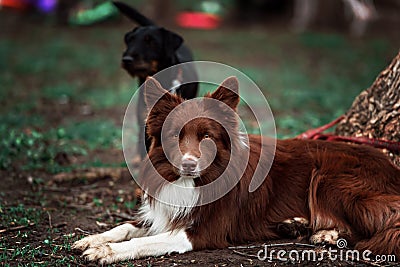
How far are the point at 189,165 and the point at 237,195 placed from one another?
A: 2.06 ft

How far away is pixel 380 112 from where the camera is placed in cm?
558

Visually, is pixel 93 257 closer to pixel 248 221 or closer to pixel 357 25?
pixel 248 221

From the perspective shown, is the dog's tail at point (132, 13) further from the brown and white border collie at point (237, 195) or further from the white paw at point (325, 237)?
the white paw at point (325, 237)

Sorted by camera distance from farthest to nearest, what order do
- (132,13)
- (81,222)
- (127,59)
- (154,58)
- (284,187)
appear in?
1. (132,13)
2. (154,58)
3. (127,59)
4. (81,222)
5. (284,187)

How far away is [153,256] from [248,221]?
870 millimetres

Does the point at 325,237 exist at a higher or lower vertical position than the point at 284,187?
lower

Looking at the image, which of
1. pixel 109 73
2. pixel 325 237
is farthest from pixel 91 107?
pixel 325 237

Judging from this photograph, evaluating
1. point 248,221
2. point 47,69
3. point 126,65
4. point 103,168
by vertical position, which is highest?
point 126,65

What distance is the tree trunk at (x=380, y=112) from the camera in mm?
5383

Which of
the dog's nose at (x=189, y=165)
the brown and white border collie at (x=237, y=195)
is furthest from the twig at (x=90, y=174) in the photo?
the dog's nose at (x=189, y=165)

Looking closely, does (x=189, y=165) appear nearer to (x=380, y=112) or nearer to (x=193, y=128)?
(x=193, y=128)

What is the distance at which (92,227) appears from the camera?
5.05m

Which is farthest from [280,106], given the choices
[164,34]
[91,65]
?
[91,65]

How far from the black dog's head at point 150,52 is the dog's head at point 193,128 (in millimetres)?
2384
